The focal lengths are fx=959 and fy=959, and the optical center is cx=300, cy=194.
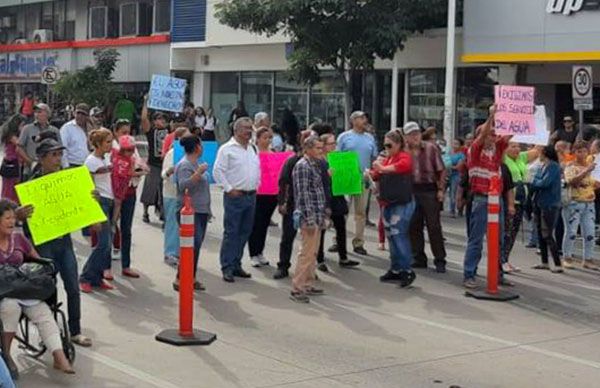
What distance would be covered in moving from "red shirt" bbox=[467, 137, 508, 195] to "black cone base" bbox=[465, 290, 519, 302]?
112 cm

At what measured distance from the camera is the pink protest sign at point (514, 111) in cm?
1102

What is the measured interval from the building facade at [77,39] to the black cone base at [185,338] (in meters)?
26.4

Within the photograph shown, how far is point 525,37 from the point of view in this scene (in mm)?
20625

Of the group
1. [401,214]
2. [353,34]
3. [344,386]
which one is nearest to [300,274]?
[401,214]

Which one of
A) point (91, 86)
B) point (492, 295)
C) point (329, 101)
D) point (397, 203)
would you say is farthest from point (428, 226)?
point (91, 86)

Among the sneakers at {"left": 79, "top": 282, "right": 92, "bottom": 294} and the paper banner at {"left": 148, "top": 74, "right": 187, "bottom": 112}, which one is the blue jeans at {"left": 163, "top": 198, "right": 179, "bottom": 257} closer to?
the sneakers at {"left": 79, "top": 282, "right": 92, "bottom": 294}

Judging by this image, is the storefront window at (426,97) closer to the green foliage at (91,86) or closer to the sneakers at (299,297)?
the green foliage at (91,86)

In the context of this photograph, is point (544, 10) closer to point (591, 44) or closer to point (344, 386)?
point (591, 44)

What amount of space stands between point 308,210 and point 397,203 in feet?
4.78

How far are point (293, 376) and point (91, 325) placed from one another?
7.76 feet

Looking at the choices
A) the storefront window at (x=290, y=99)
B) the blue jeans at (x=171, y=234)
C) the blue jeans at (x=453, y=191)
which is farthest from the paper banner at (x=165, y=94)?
the storefront window at (x=290, y=99)

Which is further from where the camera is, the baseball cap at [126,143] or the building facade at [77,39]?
the building facade at [77,39]

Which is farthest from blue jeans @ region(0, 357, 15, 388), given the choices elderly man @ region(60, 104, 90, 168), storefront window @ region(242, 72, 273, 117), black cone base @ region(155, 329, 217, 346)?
storefront window @ region(242, 72, 273, 117)

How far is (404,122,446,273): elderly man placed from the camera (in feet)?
39.7
